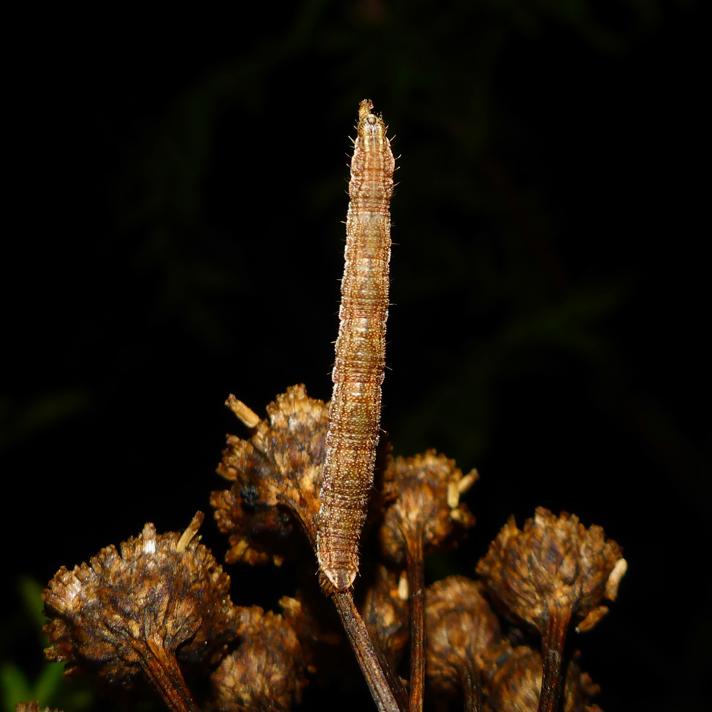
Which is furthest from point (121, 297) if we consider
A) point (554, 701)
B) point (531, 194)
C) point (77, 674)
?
point (554, 701)

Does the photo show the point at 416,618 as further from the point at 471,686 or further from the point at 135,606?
the point at 135,606

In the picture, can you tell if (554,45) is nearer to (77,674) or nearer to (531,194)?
(531,194)

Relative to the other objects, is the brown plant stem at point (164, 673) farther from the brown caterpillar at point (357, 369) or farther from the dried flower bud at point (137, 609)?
the brown caterpillar at point (357, 369)

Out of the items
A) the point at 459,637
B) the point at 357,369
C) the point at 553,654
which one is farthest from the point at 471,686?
the point at 357,369

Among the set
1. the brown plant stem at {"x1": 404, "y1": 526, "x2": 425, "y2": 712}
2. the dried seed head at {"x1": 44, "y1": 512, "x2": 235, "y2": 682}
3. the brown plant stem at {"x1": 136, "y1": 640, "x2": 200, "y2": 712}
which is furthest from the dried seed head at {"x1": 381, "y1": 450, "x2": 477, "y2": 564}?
the brown plant stem at {"x1": 136, "y1": 640, "x2": 200, "y2": 712}

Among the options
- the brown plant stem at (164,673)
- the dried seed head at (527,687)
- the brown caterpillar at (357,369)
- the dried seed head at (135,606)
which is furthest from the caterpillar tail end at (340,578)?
the dried seed head at (527,687)

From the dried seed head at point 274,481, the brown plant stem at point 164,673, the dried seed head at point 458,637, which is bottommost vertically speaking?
the brown plant stem at point 164,673

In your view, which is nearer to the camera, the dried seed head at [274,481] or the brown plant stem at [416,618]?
the brown plant stem at [416,618]
